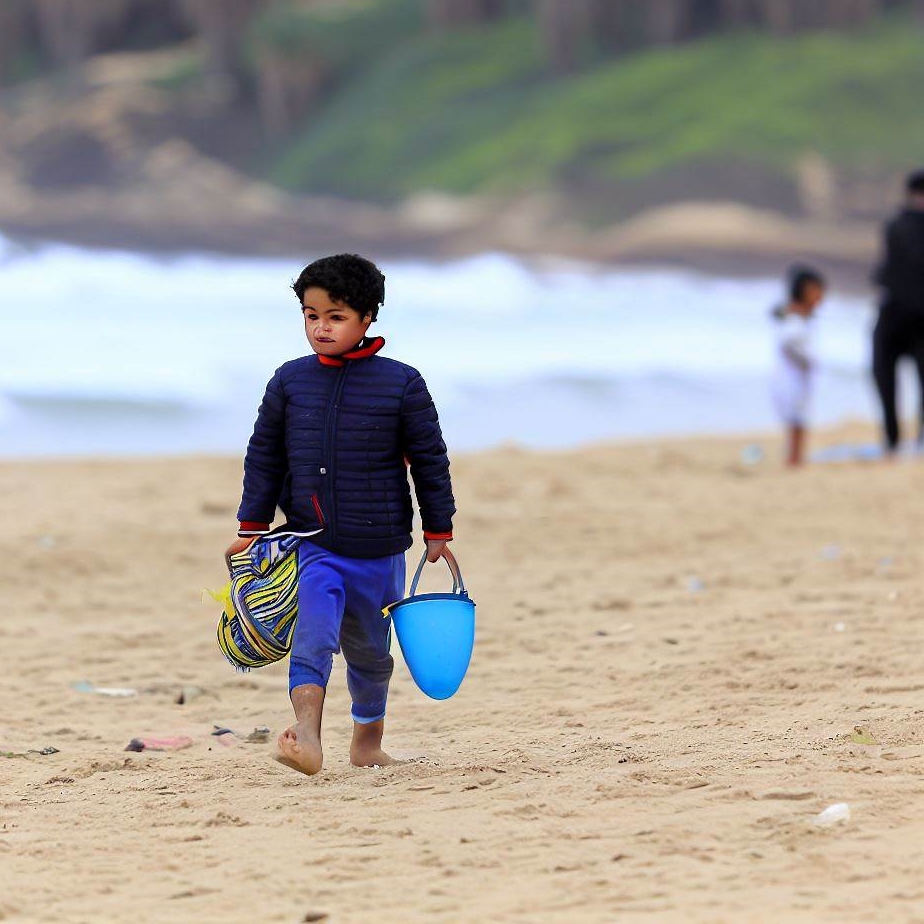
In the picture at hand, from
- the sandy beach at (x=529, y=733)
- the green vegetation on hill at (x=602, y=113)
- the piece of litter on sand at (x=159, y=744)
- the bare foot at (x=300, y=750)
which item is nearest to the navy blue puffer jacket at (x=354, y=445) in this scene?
the bare foot at (x=300, y=750)

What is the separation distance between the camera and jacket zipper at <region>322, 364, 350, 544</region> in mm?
4012

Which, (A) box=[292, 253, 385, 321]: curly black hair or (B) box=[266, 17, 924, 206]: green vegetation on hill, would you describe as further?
(B) box=[266, 17, 924, 206]: green vegetation on hill

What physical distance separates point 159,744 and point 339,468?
119 centimetres

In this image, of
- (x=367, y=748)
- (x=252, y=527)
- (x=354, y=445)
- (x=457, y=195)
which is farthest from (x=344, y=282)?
(x=457, y=195)

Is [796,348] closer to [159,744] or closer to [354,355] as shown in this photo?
[159,744]

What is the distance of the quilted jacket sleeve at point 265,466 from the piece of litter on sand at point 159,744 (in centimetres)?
90

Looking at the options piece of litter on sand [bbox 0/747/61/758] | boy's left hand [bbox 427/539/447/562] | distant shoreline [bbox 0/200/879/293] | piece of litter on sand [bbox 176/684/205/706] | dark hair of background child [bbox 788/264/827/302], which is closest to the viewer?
boy's left hand [bbox 427/539/447/562]

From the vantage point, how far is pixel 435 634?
161 inches

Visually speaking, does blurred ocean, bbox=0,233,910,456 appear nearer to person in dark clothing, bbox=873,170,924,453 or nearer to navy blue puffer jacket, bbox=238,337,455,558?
person in dark clothing, bbox=873,170,924,453

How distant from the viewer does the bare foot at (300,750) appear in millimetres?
3889

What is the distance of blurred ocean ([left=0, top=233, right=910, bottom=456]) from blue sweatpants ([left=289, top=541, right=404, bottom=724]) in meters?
9.49

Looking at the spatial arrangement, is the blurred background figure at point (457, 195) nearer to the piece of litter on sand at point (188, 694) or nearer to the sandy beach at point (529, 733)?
the sandy beach at point (529, 733)

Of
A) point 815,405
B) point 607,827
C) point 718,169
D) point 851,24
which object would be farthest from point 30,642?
point 851,24

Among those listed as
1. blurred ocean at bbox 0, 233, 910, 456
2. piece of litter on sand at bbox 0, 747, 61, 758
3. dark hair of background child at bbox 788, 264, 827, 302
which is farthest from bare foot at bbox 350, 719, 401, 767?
blurred ocean at bbox 0, 233, 910, 456
